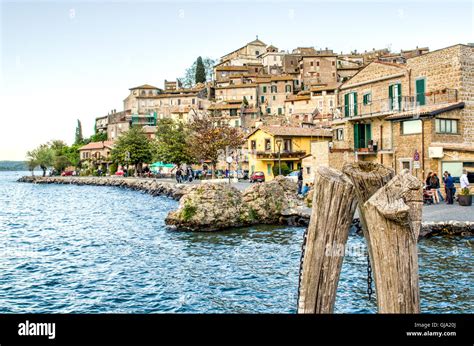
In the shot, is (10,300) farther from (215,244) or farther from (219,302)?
(215,244)

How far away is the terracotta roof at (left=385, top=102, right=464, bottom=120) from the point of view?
2779 centimetres

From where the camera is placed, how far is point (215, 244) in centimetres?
2023

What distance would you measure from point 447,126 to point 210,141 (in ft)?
112

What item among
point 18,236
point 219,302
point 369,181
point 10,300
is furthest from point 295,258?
point 18,236

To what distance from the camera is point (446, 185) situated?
2438cm

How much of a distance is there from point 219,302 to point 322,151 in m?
29.0

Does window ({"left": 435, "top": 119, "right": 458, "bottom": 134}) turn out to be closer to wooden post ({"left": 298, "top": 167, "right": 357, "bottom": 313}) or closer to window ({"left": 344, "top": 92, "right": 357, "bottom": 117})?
window ({"left": 344, "top": 92, "right": 357, "bottom": 117})

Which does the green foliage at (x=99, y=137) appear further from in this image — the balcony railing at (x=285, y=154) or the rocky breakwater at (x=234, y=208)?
the rocky breakwater at (x=234, y=208)

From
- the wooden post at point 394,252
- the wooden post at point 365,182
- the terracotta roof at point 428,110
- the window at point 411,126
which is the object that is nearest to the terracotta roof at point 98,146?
the terracotta roof at point 428,110

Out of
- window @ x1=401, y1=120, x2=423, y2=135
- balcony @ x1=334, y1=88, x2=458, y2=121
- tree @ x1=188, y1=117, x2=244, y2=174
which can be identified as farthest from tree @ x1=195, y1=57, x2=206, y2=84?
window @ x1=401, y1=120, x2=423, y2=135

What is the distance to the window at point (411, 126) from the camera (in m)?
29.0

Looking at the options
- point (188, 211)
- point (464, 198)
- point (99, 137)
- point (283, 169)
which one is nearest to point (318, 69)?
point (99, 137)

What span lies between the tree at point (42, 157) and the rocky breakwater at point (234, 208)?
90.6 m

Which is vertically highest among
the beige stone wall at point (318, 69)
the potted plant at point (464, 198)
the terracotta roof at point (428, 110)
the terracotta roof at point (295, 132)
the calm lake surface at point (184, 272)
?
the beige stone wall at point (318, 69)
